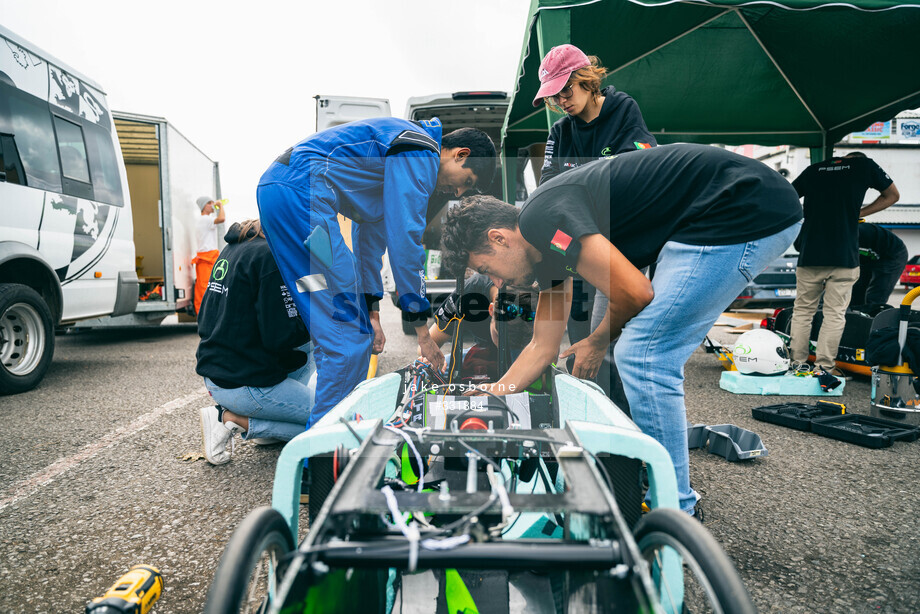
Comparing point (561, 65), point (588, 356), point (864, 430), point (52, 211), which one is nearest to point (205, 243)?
point (52, 211)

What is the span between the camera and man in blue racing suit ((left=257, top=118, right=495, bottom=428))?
2.14 meters

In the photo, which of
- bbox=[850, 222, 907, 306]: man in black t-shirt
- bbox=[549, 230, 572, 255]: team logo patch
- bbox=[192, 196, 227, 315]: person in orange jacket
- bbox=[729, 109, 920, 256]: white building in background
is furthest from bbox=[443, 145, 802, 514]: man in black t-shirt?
bbox=[729, 109, 920, 256]: white building in background

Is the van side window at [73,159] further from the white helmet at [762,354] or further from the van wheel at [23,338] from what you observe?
the white helmet at [762,354]

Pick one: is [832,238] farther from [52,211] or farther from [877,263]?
[52,211]

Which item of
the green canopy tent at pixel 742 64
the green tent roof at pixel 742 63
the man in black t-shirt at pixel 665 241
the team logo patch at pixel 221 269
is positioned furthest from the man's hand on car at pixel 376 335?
the green tent roof at pixel 742 63

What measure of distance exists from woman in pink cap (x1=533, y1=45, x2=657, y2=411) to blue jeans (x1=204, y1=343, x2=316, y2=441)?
152cm

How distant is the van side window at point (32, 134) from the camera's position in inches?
147

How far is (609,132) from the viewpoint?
2635mm

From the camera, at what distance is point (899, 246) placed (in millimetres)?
4602

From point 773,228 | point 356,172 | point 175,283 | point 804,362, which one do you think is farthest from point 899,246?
point 175,283

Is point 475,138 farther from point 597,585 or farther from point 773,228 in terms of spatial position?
point 597,585

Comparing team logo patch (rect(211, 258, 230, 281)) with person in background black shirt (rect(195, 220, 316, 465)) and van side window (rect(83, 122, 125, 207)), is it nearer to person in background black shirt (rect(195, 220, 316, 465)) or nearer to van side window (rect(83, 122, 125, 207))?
person in background black shirt (rect(195, 220, 316, 465))

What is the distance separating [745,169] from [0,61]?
16.2 feet

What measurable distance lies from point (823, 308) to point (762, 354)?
2.47 feet
